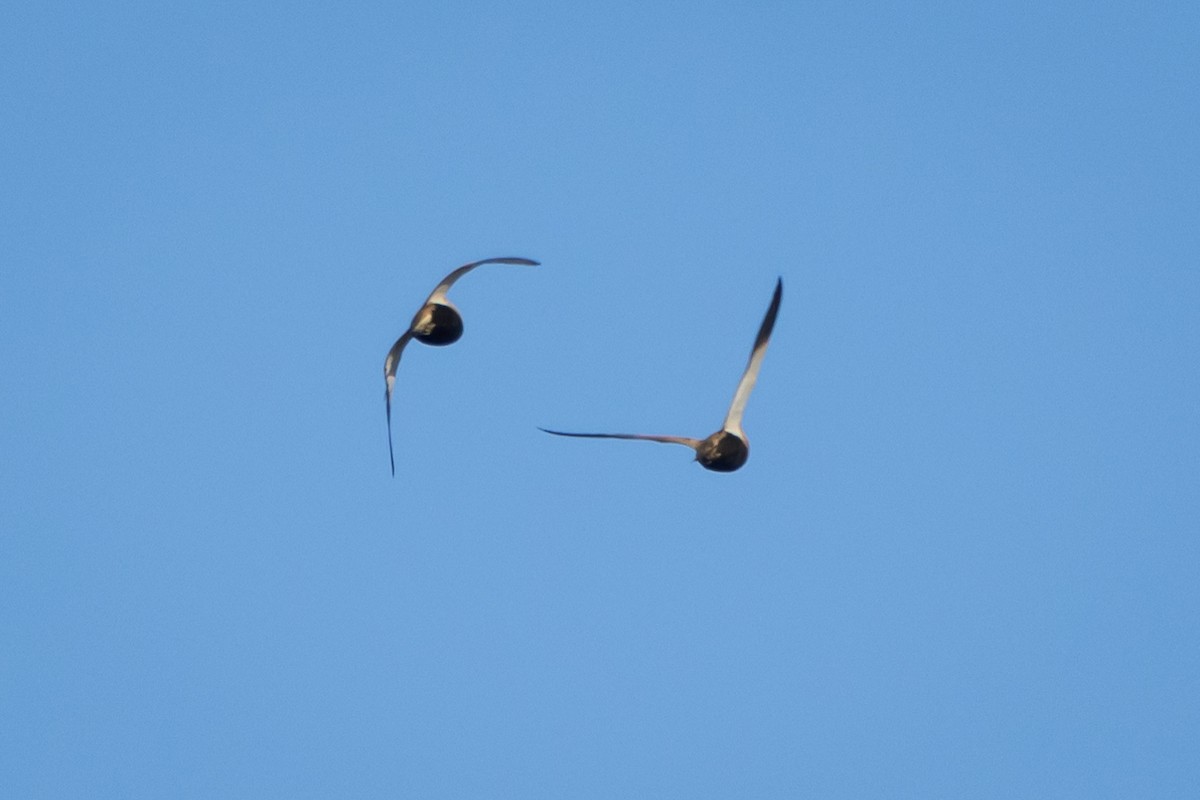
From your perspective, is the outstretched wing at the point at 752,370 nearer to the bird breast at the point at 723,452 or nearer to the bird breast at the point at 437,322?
the bird breast at the point at 723,452

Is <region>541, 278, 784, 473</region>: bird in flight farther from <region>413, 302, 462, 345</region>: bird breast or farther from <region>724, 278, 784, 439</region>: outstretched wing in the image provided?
<region>413, 302, 462, 345</region>: bird breast

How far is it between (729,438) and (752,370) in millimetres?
1036

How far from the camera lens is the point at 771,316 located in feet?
68.4

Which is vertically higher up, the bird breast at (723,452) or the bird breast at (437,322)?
the bird breast at (437,322)

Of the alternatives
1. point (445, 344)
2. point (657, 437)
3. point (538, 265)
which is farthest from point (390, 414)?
point (657, 437)

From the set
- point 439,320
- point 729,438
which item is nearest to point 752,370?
point 729,438

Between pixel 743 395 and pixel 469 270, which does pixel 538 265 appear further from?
pixel 743 395

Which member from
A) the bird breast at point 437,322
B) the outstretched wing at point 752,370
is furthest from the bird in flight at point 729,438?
the bird breast at point 437,322

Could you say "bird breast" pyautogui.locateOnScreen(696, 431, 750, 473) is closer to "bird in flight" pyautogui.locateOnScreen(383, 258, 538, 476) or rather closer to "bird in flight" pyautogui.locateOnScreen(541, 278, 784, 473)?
"bird in flight" pyautogui.locateOnScreen(541, 278, 784, 473)

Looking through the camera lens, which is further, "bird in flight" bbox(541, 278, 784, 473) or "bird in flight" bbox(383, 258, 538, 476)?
"bird in flight" bbox(383, 258, 538, 476)

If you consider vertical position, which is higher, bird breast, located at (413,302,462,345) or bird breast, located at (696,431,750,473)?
bird breast, located at (413,302,462,345)

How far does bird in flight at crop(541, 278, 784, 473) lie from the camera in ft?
65.5

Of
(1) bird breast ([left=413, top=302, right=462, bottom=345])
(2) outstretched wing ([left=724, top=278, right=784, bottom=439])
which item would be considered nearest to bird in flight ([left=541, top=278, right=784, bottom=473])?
(2) outstretched wing ([left=724, top=278, right=784, bottom=439])

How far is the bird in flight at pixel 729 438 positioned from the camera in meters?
20.0
